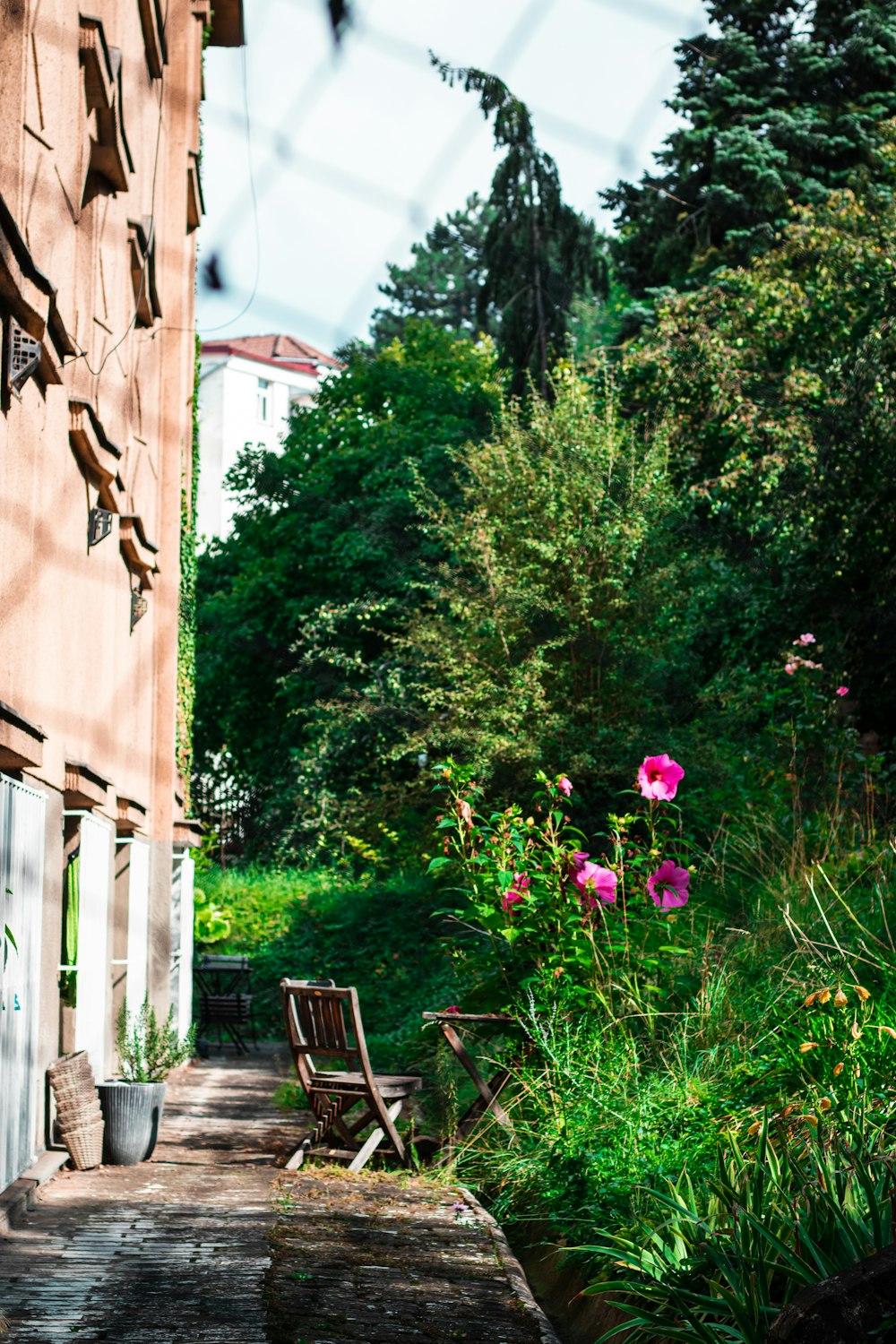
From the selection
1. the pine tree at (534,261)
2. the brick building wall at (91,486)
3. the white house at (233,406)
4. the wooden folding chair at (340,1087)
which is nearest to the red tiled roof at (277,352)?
the white house at (233,406)

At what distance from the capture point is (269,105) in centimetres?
383

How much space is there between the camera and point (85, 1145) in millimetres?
7797

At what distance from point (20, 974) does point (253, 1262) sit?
191cm

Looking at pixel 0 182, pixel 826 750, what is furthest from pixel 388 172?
pixel 826 750

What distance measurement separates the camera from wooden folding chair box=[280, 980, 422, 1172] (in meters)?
7.67

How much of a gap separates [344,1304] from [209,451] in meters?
44.5

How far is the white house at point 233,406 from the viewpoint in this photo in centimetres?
4731

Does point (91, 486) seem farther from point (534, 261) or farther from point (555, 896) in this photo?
point (534, 261)

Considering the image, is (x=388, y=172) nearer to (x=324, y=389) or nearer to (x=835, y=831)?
(x=835, y=831)

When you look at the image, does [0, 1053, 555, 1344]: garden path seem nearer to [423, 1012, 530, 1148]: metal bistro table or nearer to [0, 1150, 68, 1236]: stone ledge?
[0, 1150, 68, 1236]: stone ledge

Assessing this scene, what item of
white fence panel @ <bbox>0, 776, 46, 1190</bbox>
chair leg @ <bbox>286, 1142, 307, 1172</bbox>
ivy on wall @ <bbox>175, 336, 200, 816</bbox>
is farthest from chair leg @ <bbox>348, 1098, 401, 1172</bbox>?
ivy on wall @ <bbox>175, 336, 200, 816</bbox>

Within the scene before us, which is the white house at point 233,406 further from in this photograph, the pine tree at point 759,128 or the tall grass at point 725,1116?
the tall grass at point 725,1116

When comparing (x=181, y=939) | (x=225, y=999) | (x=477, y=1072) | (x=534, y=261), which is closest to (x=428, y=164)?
(x=477, y=1072)

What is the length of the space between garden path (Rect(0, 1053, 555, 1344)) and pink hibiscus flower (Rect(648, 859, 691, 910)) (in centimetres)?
177
